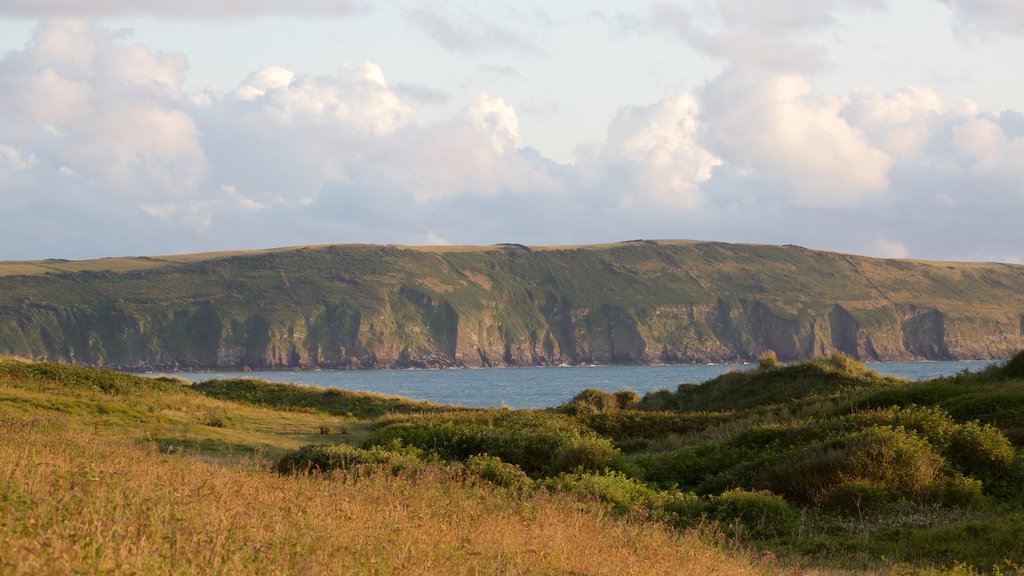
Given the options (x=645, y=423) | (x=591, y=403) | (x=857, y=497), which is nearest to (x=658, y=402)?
(x=591, y=403)

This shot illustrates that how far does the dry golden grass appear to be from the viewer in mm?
8320

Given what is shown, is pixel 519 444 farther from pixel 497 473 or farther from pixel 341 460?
pixel 341 460

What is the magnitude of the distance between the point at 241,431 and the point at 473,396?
7626cm

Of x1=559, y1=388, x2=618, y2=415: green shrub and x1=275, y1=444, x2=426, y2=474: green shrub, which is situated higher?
x1=275, y1=444, x2=426, y2=474: green shrub

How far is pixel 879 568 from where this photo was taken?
14398mm

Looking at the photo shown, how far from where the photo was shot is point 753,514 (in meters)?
18.2

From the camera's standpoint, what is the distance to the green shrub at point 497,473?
1894 cm

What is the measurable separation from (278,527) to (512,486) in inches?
355

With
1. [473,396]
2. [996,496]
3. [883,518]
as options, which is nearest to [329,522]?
[883,518]

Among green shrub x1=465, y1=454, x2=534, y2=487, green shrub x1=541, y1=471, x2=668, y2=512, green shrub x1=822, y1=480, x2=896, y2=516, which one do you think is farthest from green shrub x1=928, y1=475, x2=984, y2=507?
green shrub x1=465, y1=454, x2=534, y2=487

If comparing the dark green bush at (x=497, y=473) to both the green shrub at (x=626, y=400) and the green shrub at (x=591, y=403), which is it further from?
the green shrub at (x=626, y=400)

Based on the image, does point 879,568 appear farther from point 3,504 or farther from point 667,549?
point 3,504

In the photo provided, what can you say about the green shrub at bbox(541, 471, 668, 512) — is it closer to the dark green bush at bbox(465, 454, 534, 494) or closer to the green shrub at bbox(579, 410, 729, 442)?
the dark green bush at bbox(465, 454, 534, 494)

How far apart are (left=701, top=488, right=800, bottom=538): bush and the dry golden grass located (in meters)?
2.78
